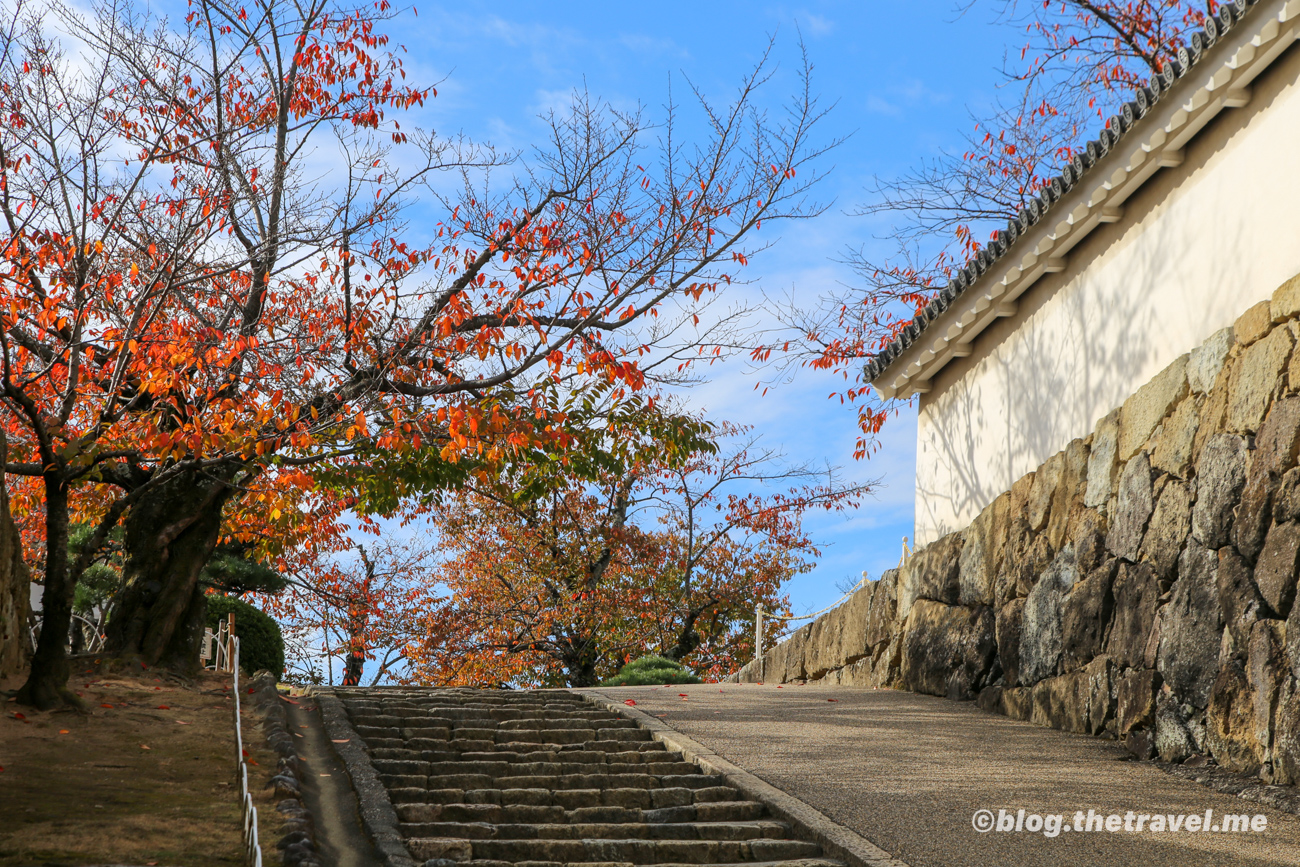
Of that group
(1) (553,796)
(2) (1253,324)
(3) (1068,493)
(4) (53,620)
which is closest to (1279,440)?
(2) (1253,324)

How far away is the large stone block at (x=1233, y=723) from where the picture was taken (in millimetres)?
6887

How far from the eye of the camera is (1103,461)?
9.18 m

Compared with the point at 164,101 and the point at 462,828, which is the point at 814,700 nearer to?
the point at 462,828

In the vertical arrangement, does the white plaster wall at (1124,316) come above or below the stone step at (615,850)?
above

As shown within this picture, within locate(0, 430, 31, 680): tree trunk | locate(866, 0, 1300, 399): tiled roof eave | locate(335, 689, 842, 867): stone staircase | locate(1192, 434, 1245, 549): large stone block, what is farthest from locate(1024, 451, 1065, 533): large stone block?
locate(0, 430, 31, 680): tree trunk

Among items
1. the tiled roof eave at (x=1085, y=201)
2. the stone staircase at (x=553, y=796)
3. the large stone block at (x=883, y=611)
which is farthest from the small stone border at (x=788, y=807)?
the tiled roof eave at (x=1085, y=201)

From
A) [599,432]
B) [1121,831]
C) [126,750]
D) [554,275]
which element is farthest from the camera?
[599,432]

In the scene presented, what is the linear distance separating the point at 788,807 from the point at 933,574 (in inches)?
232

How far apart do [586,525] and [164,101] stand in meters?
Answer: 12.1

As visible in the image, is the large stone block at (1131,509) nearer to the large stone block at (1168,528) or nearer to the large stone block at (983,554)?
the large stone block at (1168,528)

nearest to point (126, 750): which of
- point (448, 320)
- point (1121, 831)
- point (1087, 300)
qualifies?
point (448, 320)

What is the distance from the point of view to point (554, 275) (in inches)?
462

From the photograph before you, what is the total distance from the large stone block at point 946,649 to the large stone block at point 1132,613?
6.91ft

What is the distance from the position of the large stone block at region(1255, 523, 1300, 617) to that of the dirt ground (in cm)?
649
